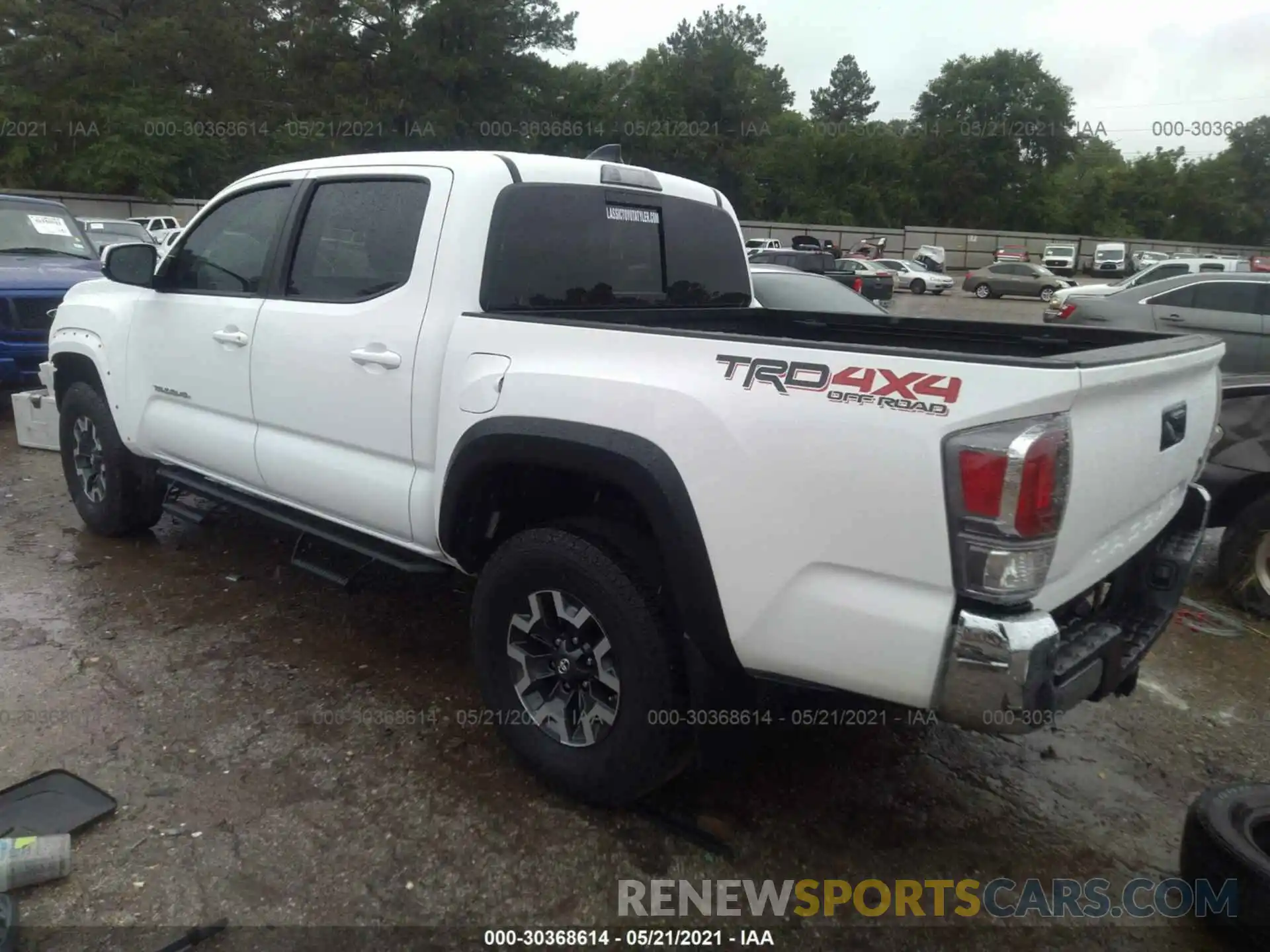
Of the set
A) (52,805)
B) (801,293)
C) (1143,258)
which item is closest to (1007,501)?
(52,805)

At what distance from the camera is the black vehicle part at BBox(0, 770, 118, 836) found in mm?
2756

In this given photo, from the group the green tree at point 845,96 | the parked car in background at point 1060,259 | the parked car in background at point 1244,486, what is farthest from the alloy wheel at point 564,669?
the green tree at point 845,96

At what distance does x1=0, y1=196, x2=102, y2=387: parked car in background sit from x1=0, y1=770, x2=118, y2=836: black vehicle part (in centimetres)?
607

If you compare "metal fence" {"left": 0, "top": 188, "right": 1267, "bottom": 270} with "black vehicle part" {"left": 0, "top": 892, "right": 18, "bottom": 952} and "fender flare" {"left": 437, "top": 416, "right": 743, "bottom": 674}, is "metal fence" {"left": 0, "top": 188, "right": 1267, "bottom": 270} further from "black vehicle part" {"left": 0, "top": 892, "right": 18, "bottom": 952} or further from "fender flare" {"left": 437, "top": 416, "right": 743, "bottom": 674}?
"black vehicle part" {"left": 0, "top": 892, "right": 18, "bottom": 952}

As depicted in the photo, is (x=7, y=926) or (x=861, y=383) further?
(x=7, y=926)

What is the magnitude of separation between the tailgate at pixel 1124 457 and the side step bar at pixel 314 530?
2088mm

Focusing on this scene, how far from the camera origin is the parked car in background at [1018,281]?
38438mm

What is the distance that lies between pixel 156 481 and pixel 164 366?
89 cm

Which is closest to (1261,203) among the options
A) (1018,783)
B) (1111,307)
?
(1111,307)

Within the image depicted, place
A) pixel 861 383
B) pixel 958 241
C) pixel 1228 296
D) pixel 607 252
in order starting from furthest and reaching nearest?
pixel 958 241, pixel 1228 296, pixel 607 252, pixel 861 383

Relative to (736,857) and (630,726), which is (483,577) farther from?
(736,857)

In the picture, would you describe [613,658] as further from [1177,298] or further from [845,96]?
[845,96]

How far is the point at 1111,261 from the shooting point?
1842 inches

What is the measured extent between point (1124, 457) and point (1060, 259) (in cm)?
5190
